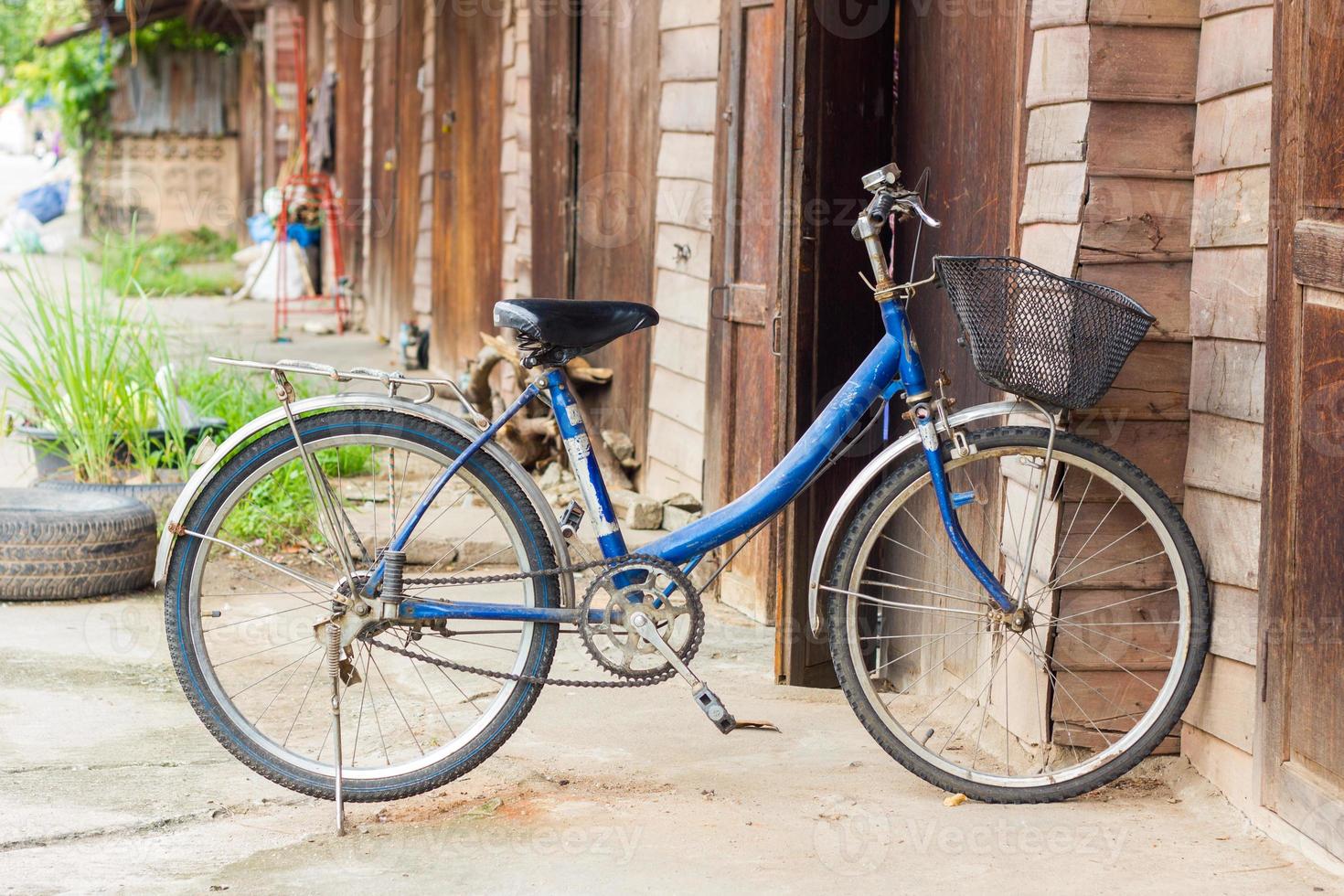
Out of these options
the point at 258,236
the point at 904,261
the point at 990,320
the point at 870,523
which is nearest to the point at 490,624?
the point at 904,261

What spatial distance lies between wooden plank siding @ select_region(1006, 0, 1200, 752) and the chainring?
2.73 feet

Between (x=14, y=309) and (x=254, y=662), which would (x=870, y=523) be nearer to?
(x=254, y=662)

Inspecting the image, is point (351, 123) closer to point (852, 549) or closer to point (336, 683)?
point (336, 683)

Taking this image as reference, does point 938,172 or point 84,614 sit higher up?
point 938,172

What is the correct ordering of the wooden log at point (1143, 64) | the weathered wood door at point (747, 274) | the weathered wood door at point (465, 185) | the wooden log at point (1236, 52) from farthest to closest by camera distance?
the weathered wood door at point (465, 185) → the weathered wood door at point (747, 274) → the wooden log at point (1143, 64) → the wooden log at point (1236, 52)

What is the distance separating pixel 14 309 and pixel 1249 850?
1145 centimetres

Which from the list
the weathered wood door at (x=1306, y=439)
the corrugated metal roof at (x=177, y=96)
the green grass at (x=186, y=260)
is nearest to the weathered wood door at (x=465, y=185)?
the green grass at (x=186, y=260)

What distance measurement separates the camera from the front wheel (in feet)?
10.3

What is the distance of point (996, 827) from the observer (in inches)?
122

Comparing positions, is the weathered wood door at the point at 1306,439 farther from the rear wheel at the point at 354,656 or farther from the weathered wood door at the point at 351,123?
the weathered wood door at the point at 351,123

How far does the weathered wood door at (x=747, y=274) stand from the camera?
4805 mm

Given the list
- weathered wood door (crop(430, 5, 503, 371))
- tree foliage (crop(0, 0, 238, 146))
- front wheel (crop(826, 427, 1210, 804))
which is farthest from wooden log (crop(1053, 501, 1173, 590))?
tree foliage (crop(0, 0, 238, 146))

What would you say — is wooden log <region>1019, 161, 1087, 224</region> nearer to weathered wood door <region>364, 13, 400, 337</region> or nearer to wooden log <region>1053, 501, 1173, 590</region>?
wooden log <region>1053, 501, 1173, 590</region>

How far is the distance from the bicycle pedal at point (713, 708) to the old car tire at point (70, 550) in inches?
101
